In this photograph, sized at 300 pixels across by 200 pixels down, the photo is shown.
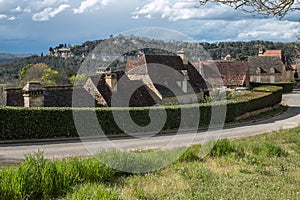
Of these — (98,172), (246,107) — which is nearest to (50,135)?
(98,172)

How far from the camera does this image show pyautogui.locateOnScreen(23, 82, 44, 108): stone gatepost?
71.4ft

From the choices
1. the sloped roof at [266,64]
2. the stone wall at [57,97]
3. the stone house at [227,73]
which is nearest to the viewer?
the stone wall at [57,97]

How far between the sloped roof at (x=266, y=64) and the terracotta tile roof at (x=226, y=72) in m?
13.3

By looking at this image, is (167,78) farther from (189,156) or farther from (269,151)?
(189,156)

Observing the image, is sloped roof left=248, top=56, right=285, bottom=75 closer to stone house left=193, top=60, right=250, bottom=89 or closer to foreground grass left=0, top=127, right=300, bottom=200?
stone house left=193, top=60, right=250, bottom=89

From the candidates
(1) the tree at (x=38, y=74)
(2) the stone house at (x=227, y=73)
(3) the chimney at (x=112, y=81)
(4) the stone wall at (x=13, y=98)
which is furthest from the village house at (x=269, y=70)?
(4) the stone wall at (x=13, y=98)

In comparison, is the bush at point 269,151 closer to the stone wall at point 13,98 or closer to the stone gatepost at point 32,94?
the stone gatepost at point 32,94

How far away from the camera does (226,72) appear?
50750 millimetres

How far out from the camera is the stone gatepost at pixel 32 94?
71.4 ft

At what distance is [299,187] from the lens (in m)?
6.69

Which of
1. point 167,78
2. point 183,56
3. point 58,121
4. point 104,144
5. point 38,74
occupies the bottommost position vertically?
point 104,144

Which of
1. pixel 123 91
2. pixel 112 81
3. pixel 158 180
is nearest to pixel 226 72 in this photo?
pixel 123 91

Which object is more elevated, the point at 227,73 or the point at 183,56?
the point at 183,56

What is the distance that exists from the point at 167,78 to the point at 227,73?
20.8 metres
